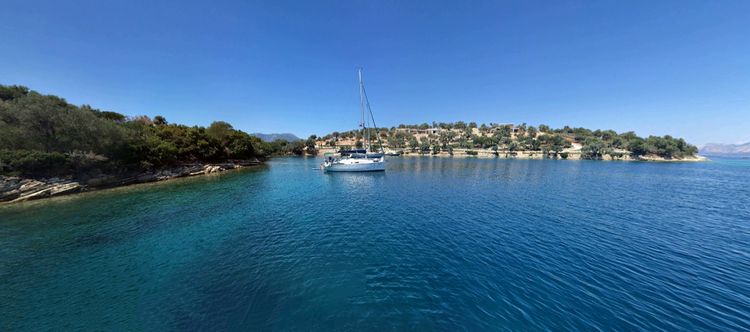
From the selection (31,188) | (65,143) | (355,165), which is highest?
(65,143)

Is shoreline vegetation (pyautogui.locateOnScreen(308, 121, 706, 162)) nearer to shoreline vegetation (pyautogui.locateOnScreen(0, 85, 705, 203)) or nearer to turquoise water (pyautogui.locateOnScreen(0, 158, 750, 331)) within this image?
shoreline vegetation (pyautogui.locateOnScreen(0, 85, 705, 203))

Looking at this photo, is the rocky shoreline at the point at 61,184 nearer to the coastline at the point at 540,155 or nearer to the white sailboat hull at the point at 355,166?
the white sailboat hull at the point at 355,166

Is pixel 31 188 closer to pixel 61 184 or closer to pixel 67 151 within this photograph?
pixel 61 184

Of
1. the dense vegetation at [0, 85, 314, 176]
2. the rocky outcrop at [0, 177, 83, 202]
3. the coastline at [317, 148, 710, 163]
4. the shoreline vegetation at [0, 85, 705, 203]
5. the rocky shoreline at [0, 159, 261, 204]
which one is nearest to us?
the rocky outcrop at [0, 177, 83, 202]

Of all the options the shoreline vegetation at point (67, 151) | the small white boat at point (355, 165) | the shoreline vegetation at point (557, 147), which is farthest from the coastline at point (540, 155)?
the shoreline vegetation at point (67, 151)

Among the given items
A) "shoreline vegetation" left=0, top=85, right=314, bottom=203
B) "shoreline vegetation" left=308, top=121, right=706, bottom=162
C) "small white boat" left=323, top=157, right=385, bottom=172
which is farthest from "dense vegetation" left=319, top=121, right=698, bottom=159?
"shoreline vegetation" left=0, top=85, right=314, bottom=203

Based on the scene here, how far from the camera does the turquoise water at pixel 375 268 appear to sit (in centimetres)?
738

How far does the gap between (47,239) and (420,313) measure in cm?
2228

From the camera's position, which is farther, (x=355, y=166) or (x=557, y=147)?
(x=557, y=147)

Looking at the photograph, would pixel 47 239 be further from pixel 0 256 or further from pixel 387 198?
pixel 387 198

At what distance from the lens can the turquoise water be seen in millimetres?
7375

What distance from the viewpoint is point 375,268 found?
10.6m

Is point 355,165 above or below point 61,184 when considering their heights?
above

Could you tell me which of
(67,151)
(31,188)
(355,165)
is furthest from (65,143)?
(355,165)
